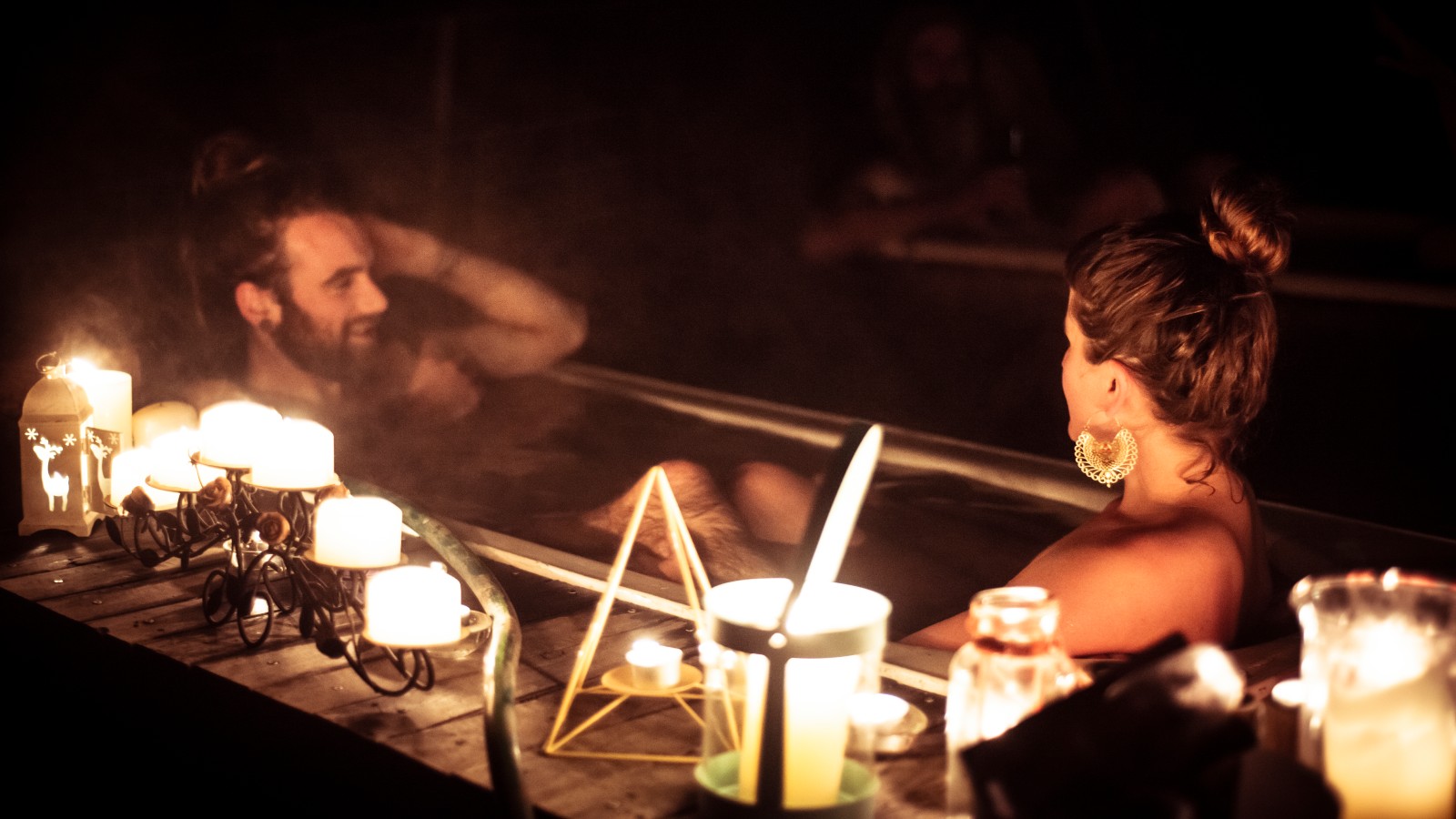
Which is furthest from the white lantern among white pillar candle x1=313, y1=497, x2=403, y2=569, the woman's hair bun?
the woman's hair bun

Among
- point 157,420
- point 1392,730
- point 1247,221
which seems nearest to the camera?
point 1392,730

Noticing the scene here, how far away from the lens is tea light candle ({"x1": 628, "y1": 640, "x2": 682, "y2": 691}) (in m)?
1.53

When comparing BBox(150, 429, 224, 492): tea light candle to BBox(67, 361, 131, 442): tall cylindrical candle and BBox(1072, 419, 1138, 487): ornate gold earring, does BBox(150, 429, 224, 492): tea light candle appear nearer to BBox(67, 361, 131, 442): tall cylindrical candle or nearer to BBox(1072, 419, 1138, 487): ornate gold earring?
BBox(67, 361, 131, 442): tall cylindrical candle

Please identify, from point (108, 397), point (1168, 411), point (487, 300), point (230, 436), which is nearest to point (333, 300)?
point (487, 300)

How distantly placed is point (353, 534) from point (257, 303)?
249 centimetres

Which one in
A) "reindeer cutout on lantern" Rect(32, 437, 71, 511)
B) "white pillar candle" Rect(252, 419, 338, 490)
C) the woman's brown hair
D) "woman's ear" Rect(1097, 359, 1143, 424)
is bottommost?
"reindeer cutout on lantern" Rect(32, 437, 71, 511)

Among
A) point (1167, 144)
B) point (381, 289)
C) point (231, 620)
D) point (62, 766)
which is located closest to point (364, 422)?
point (381, 289)

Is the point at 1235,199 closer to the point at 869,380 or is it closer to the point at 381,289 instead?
the point at 381,289

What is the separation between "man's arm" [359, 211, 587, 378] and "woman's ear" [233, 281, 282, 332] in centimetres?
82

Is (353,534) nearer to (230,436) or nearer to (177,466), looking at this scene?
(230,436)

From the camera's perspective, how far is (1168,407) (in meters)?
2.07

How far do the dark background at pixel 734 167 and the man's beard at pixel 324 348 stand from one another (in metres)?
0.34

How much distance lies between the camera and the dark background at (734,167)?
12.2 feet

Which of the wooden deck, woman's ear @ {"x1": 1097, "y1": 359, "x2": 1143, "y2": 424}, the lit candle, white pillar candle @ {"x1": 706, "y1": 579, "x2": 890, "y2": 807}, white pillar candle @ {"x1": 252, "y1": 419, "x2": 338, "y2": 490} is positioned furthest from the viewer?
woman's ear @ {"x1": 1097, "y1": 359, "x2": 1143, "y2": 424}
